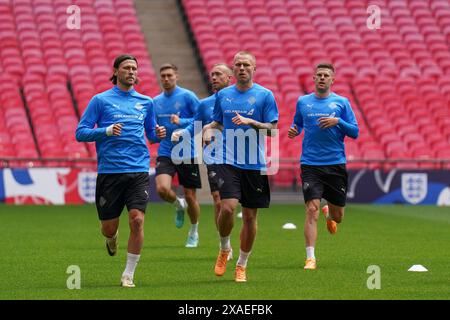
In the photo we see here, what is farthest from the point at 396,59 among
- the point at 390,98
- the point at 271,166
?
the point at 271,166

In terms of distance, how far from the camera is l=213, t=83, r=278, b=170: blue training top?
455 inches

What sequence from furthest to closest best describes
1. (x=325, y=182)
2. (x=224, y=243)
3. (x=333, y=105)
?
1. (x=325, y=182)
2. (x=333, y=105)
3. (x=224, y=243)

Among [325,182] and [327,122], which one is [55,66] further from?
[327,122]

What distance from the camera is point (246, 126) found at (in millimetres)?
11570

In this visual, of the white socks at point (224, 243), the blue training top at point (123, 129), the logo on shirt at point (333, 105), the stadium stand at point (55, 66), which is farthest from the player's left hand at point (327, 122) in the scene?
the stadium stand at point (55, 66)

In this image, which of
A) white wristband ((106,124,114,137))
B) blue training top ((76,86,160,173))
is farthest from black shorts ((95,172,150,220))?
white wristband ((106,124,114,137))

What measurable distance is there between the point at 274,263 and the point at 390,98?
1797 centimetres

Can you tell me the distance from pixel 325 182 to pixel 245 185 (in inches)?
90.7

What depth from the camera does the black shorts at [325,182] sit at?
13477 millimetres

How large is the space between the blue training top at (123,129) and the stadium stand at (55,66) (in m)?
15.2

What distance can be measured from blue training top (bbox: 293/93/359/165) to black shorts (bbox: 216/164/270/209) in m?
2.12

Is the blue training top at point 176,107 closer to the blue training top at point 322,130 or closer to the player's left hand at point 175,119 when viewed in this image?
the player's left hand at point 175,119

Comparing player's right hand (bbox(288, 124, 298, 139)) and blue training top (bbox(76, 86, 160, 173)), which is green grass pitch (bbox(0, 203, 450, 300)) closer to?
blue training top (bbox(76, 86, 160, 173))

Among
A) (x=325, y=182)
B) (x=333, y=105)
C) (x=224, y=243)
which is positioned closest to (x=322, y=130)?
(x=333, y=105)
